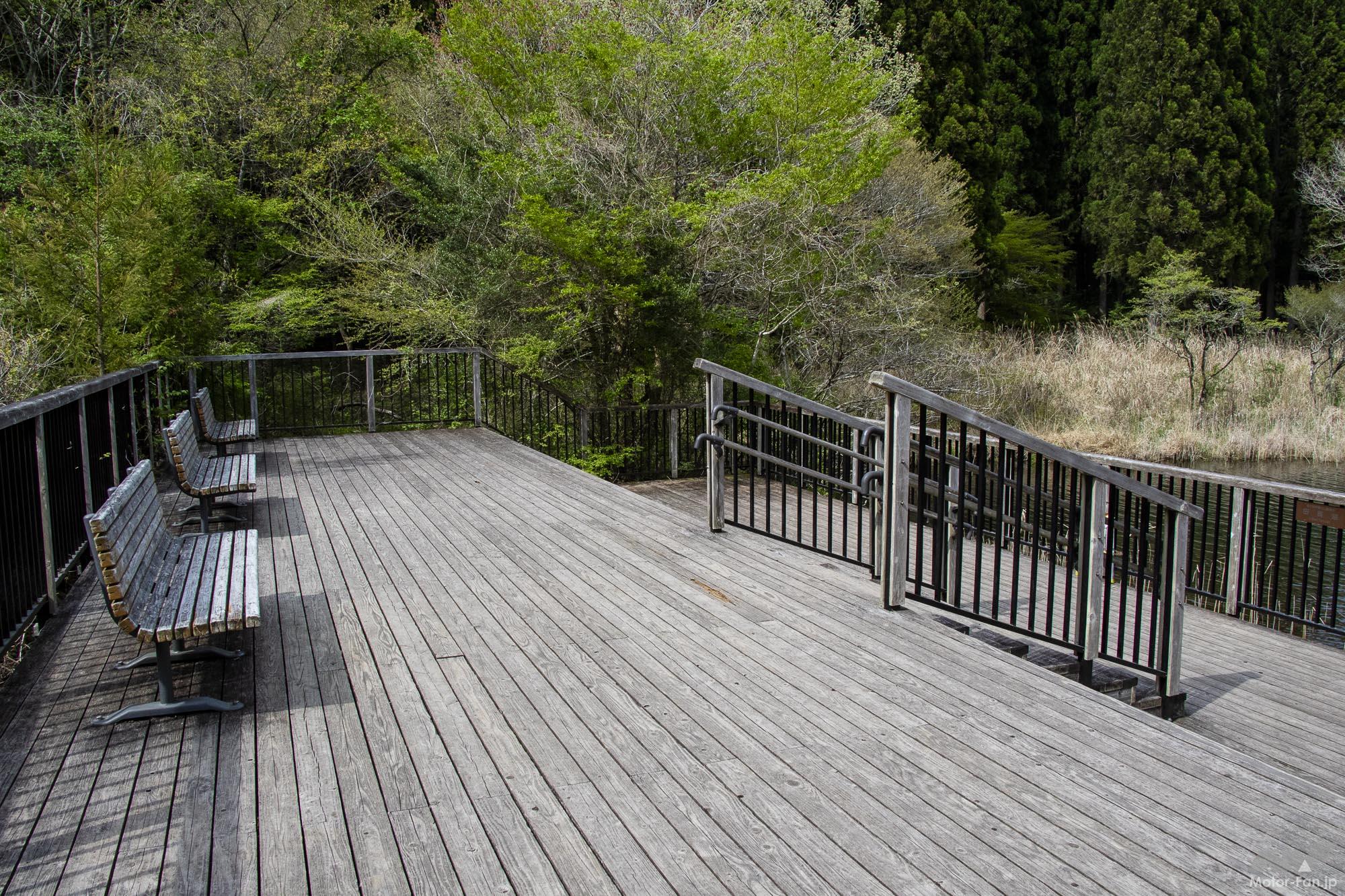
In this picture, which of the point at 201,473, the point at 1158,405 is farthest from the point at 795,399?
the point at 1158,405

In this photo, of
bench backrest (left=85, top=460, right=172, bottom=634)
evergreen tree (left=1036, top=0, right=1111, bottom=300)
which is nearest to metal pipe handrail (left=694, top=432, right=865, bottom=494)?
bench backrest (left=85, top=460, right=172, bottom=634)

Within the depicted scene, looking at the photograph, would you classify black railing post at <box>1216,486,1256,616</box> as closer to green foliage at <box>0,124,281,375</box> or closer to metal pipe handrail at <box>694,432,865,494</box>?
metal pipe handrail at <box>694,432,865,494</box>

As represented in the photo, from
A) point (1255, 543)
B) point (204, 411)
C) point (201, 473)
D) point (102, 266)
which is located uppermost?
point (102, 266)

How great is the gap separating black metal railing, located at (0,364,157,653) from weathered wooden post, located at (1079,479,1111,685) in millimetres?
4450

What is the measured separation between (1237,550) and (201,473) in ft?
23.8

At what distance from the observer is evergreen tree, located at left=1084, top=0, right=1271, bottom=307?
27922mm

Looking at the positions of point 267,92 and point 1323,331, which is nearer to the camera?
point 267,92

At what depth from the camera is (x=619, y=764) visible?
292cm

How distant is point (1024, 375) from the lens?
20.1 metres

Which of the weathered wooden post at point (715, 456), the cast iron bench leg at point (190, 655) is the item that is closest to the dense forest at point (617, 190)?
the weathered wooden post at point (715, 456)

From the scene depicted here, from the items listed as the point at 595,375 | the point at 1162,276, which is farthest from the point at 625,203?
the point at 1162,276

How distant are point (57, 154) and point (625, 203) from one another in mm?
11138

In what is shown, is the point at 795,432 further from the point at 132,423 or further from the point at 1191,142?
the point at 1191,142

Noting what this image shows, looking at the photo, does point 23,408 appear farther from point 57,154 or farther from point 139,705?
point 57,154
